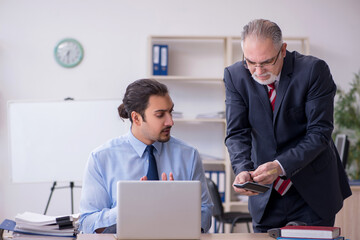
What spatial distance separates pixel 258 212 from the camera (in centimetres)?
214

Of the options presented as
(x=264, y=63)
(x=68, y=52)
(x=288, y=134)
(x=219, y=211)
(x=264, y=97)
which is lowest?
(x=219, y=211)

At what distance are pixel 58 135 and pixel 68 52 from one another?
1.22 meters

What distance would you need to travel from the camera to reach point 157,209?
167cm

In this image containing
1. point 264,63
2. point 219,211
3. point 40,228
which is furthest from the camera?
point 219,211

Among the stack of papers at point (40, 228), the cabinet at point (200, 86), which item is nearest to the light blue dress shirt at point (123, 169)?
the stack of papers at point (40, 228)

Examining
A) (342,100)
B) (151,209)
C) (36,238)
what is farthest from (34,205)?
(151,209)

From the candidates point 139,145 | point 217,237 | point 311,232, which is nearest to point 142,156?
point 139,145

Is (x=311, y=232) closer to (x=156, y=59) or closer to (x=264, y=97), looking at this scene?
(x=264, y=97)

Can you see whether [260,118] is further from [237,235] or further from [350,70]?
[350,70]

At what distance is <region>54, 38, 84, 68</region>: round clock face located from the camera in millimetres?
5207

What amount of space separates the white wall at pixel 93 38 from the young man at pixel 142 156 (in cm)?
284

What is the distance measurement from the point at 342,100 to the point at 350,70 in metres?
0.53

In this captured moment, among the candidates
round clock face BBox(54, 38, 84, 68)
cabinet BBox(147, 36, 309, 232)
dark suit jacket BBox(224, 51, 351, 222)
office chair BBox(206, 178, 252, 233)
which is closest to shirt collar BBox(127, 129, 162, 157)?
dark suit jacket BBox(224, 51, 351, 222)

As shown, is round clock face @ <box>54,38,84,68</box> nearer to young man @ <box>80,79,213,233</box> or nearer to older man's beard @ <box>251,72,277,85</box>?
young man @ <box>80,79,213,233</box>
